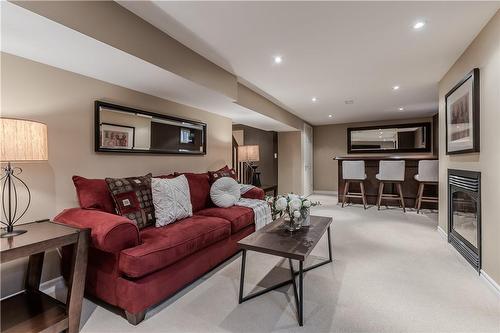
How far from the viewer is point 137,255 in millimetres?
1665

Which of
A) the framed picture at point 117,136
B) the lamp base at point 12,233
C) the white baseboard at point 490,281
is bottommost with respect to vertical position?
the white baseboard at point 490,281

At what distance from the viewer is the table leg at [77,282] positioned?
5.03ft

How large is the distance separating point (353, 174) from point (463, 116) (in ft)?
9.79

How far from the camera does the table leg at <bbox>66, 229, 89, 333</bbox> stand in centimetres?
153

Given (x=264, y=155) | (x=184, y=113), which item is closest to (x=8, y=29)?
(x=184, y=113)

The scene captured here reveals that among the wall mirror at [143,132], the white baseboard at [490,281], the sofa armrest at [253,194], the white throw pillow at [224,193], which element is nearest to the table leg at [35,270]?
the wall mirror at [143,132]

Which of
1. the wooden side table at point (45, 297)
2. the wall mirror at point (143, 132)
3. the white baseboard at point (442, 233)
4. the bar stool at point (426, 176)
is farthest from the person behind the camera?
the bar stool at point (426, 176)

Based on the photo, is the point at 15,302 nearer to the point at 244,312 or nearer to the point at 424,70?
the point at 244,312

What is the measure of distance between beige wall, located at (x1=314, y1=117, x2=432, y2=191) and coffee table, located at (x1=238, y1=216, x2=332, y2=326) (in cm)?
553

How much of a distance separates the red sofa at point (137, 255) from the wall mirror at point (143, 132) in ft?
1.88

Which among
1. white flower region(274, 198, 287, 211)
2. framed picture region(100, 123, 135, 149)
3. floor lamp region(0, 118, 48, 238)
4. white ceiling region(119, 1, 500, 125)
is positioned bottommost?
white flower region(274, 198, 287, 211)

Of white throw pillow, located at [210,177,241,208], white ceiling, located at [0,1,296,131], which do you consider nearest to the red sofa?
white throw pillow, located at [210,177,241,208]

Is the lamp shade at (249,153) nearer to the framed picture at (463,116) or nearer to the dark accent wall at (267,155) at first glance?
the dark accent wall at (267,155)

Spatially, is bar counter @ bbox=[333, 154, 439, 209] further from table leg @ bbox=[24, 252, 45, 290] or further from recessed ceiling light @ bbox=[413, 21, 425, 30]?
table leg @ bbox=[24, 252, 45, 290]
